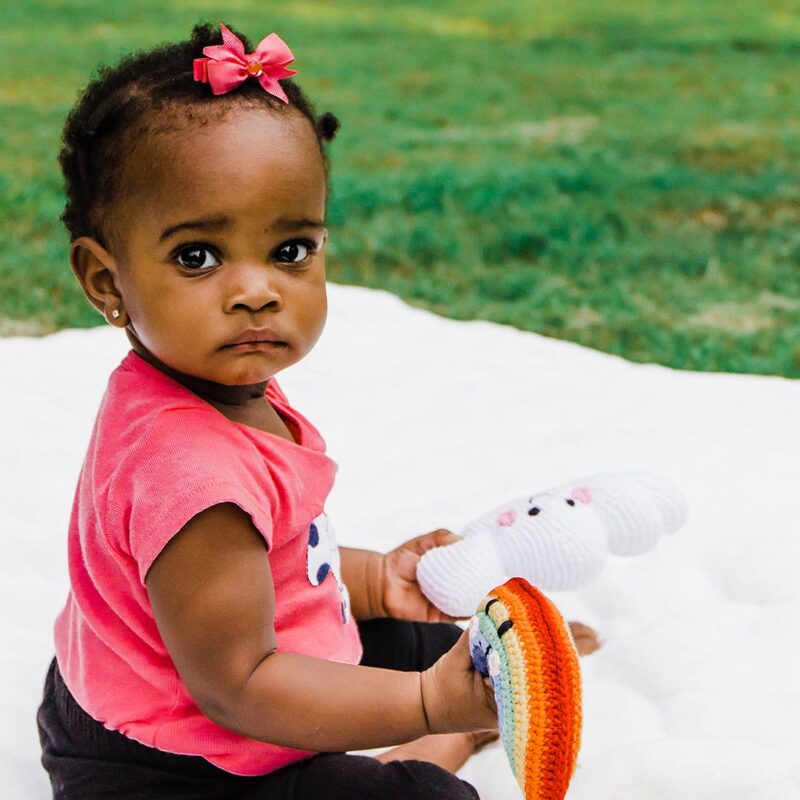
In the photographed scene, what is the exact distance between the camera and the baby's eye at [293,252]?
1.07m

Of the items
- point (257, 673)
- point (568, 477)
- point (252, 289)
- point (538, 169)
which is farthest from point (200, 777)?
point (538, 169)

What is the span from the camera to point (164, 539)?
101 centimetres

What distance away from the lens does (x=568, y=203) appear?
13.1 ft

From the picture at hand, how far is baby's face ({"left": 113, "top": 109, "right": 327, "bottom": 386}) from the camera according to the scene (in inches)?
40.1

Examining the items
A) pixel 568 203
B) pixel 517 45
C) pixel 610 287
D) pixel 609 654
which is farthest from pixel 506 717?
pixel 517 45

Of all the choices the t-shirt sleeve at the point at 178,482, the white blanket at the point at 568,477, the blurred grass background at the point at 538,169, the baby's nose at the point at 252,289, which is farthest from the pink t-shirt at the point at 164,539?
the blurred grass background at the point at 538,169

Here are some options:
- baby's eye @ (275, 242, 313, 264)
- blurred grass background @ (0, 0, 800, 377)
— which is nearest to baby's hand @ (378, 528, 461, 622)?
baby's eye @ (275, 242, 313, 264)

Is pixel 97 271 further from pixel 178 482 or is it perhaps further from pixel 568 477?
pixel 568 477

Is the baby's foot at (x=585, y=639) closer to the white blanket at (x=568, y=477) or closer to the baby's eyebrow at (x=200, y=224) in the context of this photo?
the white blanket at (x=568, y=477)

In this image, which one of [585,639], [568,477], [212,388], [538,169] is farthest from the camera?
[538,169]

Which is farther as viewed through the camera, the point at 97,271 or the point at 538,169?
the point at 538,169

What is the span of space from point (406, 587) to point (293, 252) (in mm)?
535

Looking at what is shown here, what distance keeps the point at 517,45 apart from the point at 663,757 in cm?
682

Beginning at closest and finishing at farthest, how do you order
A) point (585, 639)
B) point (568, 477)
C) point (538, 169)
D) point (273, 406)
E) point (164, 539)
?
1. point (164, 539)
2. point (273, 406)
3. point (585, 639)
4. point (568, 477)
5. point (538, 169)
